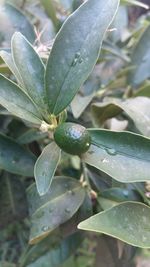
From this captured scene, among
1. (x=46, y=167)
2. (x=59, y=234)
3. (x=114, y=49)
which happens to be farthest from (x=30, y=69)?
(x=114, y=49)

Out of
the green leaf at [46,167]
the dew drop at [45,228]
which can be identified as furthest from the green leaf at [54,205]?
the green leaf at [46,167]

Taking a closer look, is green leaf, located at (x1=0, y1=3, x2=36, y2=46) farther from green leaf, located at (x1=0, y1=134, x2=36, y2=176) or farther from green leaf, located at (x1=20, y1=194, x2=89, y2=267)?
green leaf, located at (x1=20, y1=194, x2=89, y2=267)

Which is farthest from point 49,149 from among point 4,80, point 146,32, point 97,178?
point 146,32

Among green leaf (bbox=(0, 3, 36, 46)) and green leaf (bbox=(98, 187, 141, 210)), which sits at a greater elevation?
green leaf (bbox=(0, 3, 36, 46))

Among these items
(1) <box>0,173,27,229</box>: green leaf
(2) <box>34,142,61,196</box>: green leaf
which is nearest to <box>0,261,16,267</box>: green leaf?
(1) <box>0,173,27,229</box>: green leaf

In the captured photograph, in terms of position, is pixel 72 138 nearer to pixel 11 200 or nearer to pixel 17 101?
pixel 17 101
